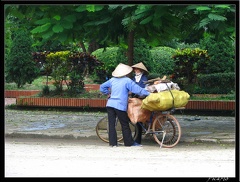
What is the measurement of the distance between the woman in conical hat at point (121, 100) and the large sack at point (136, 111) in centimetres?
9

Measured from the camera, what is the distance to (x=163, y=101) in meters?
11.0

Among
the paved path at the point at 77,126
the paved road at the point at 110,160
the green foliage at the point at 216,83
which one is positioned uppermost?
the green foliage at the point at 216,83

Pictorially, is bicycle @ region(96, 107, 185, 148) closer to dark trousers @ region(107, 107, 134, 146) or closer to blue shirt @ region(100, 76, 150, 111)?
dark trousers @ region(107, 107, 134, 146)

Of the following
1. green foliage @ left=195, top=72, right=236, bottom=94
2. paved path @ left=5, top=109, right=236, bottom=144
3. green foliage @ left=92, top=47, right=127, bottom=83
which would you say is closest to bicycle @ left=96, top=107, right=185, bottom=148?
paved path @ left=5, top=109, right=236, bottom=144

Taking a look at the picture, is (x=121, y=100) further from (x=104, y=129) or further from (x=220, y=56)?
(x=220, y=56)

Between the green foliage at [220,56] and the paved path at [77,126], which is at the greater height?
the green foliage at [220,56]

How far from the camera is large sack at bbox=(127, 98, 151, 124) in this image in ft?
37.3

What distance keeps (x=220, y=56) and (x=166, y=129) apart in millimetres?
12228

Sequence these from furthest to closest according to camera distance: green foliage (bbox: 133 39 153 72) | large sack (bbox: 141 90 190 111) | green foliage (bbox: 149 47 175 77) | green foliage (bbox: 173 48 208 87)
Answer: green foliage (bbox: 149 47 175 77), green foliage (bbox: 133 39 153 72), green foliage (bbox: 173 48 208 87), large sack (bbox: 141 90 190 111)

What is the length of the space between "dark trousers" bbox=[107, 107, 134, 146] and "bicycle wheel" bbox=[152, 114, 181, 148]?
1.58ft

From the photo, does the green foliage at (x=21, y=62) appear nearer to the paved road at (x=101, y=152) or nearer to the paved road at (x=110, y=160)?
the paved road at (x=101, y=152)

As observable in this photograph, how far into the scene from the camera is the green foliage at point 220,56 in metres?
23.0

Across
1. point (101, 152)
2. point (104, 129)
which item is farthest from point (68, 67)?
point (101, 152)

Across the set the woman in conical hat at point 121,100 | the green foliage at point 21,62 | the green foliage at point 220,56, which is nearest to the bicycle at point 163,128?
the woman in conical hat at point 121,100
